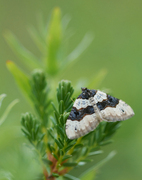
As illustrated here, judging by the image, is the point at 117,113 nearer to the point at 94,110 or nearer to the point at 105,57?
the point at 94,110

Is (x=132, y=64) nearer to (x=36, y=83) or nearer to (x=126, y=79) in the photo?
(x=126, y=79)

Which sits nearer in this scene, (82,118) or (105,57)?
(82,118)

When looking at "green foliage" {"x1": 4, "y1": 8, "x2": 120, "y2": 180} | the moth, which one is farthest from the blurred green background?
the moth

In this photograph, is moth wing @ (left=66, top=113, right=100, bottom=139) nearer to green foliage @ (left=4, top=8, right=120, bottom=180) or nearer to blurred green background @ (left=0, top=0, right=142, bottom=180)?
green foliage @ (left=4, top=8, right=120, bottom=180)

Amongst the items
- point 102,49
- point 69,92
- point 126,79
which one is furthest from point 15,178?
point 102,49

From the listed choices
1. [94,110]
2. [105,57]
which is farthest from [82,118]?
[105,57]

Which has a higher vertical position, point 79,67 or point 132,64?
point 79,67
